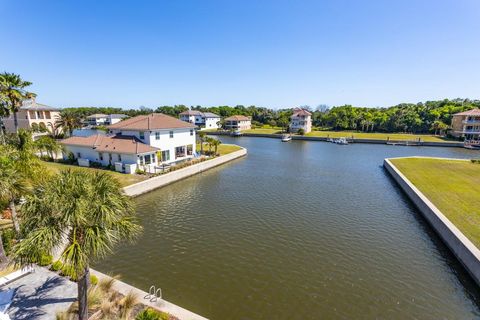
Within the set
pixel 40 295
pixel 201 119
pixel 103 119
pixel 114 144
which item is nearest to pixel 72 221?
pixel 40 295

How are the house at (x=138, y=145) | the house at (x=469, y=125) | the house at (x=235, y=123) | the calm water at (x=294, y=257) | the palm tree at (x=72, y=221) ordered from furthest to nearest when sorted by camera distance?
the house at (x=235, y=123), the house at (x=469, y=125), the house at (x=138, y=145), the calm water at (x=294, y=257), the palm tree at (x=72, y=221)

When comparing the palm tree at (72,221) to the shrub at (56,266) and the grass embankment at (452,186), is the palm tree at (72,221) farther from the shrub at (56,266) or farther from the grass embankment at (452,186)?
the grass embankment at (452,186)

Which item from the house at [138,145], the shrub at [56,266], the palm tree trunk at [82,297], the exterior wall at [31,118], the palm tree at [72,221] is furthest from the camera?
the exterior wall at [31,118]

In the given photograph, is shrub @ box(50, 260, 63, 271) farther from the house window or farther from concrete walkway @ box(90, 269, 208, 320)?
the house window

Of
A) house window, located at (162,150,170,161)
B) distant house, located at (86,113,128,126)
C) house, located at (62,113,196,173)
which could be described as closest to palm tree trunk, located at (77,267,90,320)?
house, located at (62,113,196,173)

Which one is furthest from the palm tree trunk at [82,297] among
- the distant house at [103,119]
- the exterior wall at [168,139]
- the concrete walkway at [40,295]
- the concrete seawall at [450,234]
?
the distant house at [103,119]

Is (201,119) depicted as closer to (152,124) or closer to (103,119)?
(103,119)
